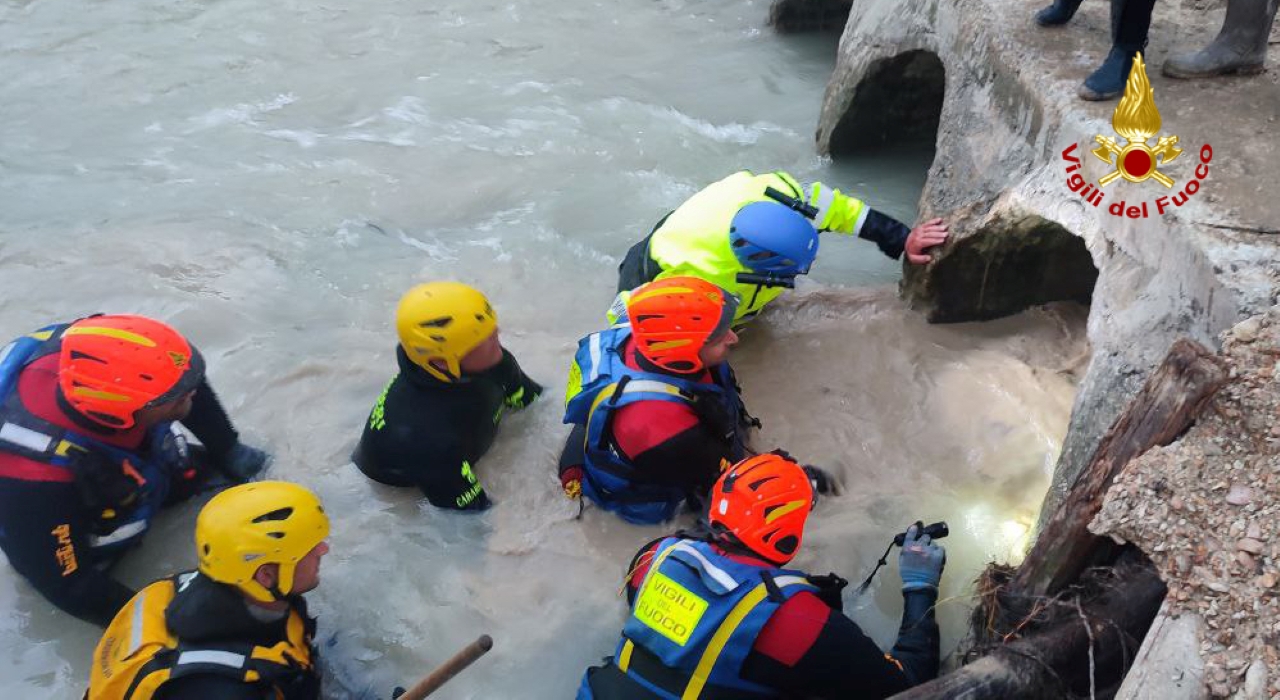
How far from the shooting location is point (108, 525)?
3727mm

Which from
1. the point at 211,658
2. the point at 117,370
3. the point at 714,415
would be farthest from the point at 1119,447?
the point at 117,370

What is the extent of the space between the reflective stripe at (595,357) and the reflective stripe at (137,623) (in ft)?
5.79

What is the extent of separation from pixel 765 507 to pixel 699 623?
1.36 feet

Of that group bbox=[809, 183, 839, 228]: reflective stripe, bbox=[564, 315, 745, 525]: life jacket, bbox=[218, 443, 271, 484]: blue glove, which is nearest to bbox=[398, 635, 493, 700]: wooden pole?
bbox=[564, 315, 745, 525]: life jacket

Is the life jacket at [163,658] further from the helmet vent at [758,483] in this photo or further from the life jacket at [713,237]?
the life jacket at [713,237]

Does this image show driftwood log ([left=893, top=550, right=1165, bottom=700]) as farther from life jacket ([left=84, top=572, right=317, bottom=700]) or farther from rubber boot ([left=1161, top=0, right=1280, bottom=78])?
rubber boot ([left=1161, top=0, right=1280, bottom=78])

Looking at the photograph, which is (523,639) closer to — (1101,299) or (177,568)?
(177,568)

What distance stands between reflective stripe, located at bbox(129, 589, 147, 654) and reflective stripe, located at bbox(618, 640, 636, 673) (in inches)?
60.8

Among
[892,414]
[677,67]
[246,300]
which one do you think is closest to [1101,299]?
[892,414]

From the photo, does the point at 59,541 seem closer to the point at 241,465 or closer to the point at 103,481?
the point at 103,481

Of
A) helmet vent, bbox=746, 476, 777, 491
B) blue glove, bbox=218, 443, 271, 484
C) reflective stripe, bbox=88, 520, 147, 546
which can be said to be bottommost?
blue glove, bbox=218, 443, 271, 484

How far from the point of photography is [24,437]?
134 inches

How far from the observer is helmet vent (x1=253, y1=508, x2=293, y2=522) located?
3115 mm

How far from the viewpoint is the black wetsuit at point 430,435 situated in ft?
13.1
